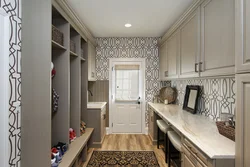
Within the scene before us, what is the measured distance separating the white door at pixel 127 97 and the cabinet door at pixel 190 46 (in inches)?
77.3

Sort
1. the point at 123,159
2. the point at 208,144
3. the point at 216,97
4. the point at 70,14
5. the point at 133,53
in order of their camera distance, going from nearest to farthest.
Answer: the point at 208,144, the point at 216,97, the point at 70,14, the point at 123,159, the point at 133,53

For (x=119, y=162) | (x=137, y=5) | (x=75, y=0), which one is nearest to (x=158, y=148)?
(x=119, y=162)

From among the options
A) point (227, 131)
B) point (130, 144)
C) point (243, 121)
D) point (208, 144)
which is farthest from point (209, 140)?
point (130, 144)

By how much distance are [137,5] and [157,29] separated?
4.43ft

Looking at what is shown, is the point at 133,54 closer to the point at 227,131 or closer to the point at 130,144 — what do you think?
the point at 130,144

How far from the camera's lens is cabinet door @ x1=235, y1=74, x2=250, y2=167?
992 millimetres

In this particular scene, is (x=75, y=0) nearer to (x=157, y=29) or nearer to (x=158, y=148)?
(x=157, y=29)

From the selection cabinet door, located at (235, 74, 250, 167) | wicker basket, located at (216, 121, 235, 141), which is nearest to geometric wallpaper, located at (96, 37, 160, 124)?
wicker basket, located at (216, 121, 235, 141)

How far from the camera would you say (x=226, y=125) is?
66.7 inches

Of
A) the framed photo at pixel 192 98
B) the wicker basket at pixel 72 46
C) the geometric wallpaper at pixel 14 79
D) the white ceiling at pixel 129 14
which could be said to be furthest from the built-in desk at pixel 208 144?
the wicker basket at pixel 72 46

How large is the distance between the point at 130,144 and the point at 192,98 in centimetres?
Answer: 175

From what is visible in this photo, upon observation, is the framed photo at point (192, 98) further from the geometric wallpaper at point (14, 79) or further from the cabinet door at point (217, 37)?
the geometric wallpaper at point (14, 79)

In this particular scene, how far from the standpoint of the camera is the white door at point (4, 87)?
128 cm

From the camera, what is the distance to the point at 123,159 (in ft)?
10.1
